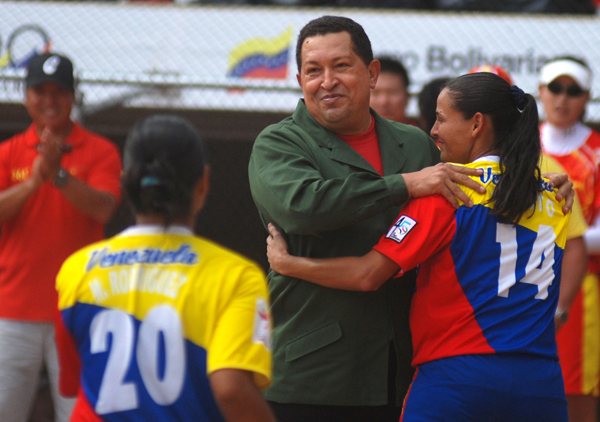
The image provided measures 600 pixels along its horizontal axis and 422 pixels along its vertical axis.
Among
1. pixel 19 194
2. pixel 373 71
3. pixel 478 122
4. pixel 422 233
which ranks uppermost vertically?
pixel 373 71

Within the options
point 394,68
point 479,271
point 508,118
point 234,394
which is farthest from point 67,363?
point 394,68

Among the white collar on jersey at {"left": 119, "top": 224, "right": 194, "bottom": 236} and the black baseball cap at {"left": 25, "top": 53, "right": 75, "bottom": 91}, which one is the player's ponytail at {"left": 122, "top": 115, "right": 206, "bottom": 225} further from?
the black baseball cap at {"left": 25, "top": 53, "right": 75, "bottom": 91}

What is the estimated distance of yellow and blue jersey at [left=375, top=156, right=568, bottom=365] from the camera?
1926 mm

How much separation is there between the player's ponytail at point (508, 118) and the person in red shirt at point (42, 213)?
1.83 meters

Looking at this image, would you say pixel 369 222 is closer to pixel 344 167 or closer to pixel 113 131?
pixel 344 167

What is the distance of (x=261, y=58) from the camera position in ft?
14.1

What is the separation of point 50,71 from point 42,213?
68 centimetres

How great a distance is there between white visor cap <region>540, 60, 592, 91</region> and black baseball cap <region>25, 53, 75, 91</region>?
2.32 m

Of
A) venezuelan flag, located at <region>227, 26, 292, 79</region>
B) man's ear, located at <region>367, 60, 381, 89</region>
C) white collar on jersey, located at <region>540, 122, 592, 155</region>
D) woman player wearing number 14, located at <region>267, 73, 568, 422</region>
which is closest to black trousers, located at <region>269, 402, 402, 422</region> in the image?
woman player wearing number 14, located at <region>267, 73, 568, 422</region>

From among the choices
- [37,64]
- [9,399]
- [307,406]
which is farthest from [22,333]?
[307,406]

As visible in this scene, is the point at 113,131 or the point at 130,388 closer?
the point at 130,388

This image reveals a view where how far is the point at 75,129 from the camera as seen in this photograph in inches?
141

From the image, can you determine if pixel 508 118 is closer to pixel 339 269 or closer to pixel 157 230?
pixel 339 269

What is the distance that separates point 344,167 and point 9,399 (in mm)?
1888
